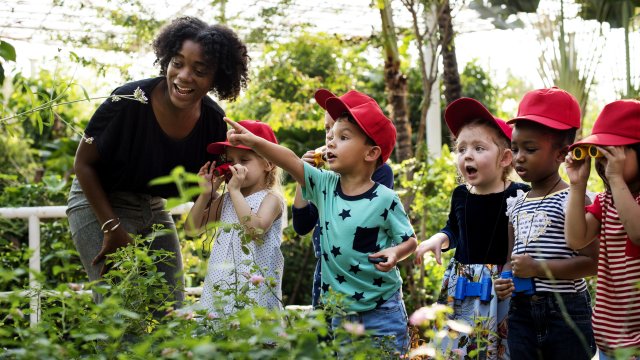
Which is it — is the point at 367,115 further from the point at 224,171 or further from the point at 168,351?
the point at 168,351

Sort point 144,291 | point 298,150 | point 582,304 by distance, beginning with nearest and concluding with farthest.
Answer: point 144,291 → point 582,304 → point 298,150

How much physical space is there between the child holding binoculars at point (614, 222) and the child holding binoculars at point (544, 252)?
15 centimetres

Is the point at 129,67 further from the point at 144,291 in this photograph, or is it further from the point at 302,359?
the point at 302,359

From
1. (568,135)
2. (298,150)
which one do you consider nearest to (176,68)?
(568,135)

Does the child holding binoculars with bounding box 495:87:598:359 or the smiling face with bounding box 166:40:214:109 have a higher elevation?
the smiling face with bounding box 166:40:214:109

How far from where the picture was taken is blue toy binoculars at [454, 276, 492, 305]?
9.88 feet

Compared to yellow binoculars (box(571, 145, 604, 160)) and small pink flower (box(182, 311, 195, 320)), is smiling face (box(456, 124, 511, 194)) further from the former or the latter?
small pink flower (box(182, 311, 195, 320))

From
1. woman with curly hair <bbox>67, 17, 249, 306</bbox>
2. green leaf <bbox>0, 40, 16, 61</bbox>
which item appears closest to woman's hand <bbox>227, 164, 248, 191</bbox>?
woman with curly hair <bbox>67, 17, 249, 306</bbox>

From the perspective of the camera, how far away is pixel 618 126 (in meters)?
2.59

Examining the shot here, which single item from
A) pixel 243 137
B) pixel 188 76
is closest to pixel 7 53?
pixel 243 137

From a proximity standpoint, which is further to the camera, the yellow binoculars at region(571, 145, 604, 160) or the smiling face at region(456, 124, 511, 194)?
the smiling face at region(456, 124, 511, 194)

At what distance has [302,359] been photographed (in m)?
1.49

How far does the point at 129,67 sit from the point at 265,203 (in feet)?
15.8

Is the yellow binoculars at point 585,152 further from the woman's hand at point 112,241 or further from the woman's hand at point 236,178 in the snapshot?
the woman's hand at point 112,241
